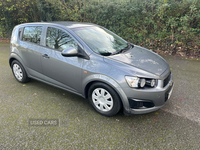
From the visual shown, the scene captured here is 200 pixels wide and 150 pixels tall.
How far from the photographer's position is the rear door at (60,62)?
2.99 m

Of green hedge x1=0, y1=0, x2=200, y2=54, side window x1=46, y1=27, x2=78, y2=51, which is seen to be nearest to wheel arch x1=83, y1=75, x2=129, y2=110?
side window x1=46, y1=27, x2=78, y2=51

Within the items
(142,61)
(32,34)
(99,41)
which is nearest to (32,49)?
(32,34)

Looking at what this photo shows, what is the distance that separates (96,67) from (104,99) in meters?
0.60

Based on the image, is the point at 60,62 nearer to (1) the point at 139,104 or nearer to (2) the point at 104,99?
(2) the point at 104,99

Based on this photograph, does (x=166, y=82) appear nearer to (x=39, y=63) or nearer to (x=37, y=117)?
(x=37, y=117)

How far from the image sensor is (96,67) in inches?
108

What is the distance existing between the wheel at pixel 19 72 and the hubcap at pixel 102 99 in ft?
7.29

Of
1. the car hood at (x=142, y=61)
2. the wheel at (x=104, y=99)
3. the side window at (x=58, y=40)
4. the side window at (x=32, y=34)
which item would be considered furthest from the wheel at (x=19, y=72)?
the car hood at (x=142, y=61)

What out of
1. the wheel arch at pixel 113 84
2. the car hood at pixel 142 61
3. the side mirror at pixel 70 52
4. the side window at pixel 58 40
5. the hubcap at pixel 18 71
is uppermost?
the side window at pixel 58 40

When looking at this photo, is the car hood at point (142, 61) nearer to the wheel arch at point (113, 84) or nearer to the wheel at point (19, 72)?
the wheel arch at point (113, 84)

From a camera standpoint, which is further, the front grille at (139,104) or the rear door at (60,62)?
the rear door at (60,62)

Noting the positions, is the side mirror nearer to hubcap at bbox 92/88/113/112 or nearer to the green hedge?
hubcap at bbox 92/88/113/112

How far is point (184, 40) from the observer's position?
6.34 meters

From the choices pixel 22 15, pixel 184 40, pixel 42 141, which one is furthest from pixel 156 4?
pixel 22 15
